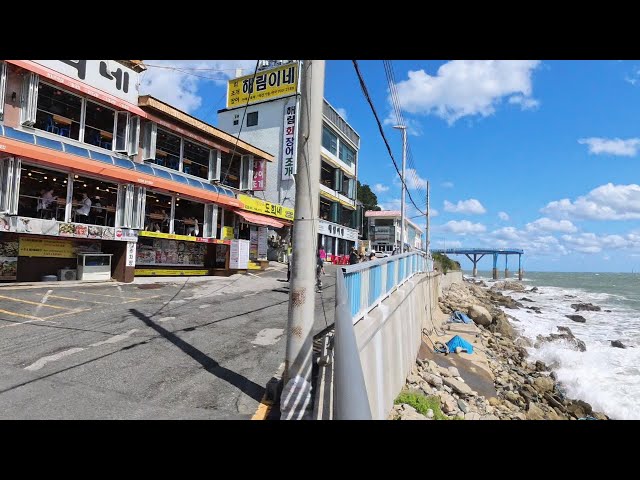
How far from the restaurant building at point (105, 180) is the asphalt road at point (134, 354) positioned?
2540 mm

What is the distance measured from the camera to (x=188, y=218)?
19.8 metres

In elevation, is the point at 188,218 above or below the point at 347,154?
below

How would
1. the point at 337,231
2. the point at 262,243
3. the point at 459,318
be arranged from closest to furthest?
the point at 459,318
the point at 262,243
the point at 337,231

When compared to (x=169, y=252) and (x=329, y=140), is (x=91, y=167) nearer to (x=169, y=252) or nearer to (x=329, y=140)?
(x=169, y=252)

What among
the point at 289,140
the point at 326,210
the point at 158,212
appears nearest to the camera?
the point at 158,212

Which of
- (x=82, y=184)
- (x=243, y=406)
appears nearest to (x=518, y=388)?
(x=243, y=406)

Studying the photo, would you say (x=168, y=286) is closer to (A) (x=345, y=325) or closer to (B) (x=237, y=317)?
(B) (x=237, y=317)

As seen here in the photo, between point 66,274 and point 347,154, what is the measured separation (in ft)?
97.4

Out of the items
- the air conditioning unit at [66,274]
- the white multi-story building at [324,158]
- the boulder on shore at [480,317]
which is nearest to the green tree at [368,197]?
the white multi-story building at [324,158]

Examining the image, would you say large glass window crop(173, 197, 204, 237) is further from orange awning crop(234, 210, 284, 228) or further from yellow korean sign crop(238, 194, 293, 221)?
yellow korean sign crop(238, 194, 293, 221)

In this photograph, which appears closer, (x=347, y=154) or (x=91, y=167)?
(x=91, y=167)

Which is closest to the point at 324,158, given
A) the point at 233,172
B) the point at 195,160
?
the point at 233,172
